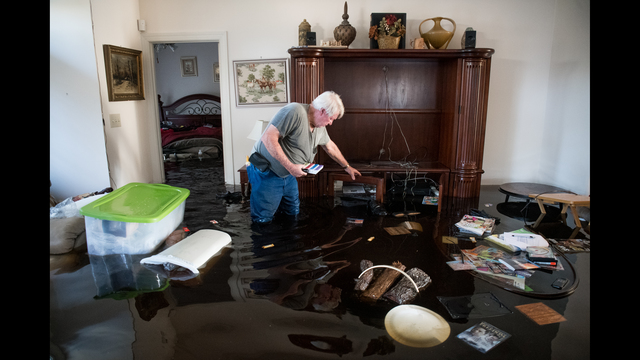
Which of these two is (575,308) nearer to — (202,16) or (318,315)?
(318,315)

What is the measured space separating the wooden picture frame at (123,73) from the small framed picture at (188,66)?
397cm

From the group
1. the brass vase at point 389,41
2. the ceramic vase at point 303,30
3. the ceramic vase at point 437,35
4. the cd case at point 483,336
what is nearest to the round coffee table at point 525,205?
the ceramic vase at point 437,35

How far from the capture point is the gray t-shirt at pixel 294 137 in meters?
3.17

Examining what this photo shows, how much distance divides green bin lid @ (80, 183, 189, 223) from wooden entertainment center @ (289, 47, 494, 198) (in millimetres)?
1842

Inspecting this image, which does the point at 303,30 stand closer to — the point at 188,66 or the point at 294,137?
the point at 294,137

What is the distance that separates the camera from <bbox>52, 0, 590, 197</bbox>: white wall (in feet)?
15.4

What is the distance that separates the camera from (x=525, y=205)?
14.2ft

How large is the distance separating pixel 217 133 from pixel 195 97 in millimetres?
1483

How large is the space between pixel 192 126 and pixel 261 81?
3831 mm

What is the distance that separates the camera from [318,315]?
6.85 ft

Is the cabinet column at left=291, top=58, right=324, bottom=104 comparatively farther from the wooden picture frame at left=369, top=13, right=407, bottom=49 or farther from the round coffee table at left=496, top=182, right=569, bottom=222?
the round coffee table at left=496, top=182, right=569, bottom=222

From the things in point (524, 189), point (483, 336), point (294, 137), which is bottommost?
point (483, 336)

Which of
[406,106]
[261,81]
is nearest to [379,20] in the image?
[406,106]

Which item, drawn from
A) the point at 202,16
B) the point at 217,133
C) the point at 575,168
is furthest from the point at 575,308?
the point at 217,133
